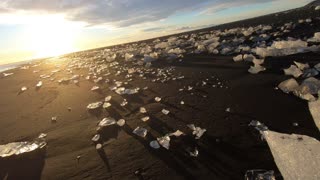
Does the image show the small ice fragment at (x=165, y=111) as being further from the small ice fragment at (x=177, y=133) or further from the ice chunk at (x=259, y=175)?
the ice chunk at (x=259, y=175)

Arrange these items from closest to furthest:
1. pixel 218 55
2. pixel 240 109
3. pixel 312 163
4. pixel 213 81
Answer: pixel 312 163, pixel 240 109, pixel 213 81, pixel 218 55

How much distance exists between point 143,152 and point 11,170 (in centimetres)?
211

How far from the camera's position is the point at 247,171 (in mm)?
3594

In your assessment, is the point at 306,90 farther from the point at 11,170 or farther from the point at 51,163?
the point at 11,170

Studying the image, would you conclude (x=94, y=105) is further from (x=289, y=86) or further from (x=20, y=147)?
(x=289, y=86)

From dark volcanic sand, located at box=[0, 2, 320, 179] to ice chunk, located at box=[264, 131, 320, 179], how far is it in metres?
0.15

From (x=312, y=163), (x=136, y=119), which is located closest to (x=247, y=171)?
(x=312, y=163)

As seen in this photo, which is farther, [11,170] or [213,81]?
[213,81]

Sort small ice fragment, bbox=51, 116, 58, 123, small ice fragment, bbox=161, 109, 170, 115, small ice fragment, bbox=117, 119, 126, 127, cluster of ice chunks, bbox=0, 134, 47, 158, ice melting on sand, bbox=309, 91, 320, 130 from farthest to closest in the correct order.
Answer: small ice fragment, bbox=51, 116, 58, 123 → small ice fragment, bbox=161, 109, 170, 115 → small ice fragment, bbox=117, 119, 126, 127 → cluster of ice chunks, bbox=0, 134, 47, 158 → ice melting on sand, bbox=309, 91, 320, 130

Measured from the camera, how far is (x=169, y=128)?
5262 mm

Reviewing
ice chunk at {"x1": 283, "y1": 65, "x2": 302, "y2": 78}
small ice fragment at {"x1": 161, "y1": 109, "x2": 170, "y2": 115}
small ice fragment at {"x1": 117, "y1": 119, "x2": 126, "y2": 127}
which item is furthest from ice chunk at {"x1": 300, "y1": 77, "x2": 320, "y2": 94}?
small ice fragment at {"x1": 117, "y1": 119, "x2": 126, "y2": 127}

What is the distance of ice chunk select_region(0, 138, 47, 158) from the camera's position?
4.96 m

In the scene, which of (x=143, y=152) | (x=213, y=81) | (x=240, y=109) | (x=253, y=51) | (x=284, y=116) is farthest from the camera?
(x=253, y=51)

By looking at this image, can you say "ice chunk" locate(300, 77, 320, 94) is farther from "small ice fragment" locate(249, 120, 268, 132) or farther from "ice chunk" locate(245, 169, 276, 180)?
"ice chunk" locate(245, 169, 276, 180)
